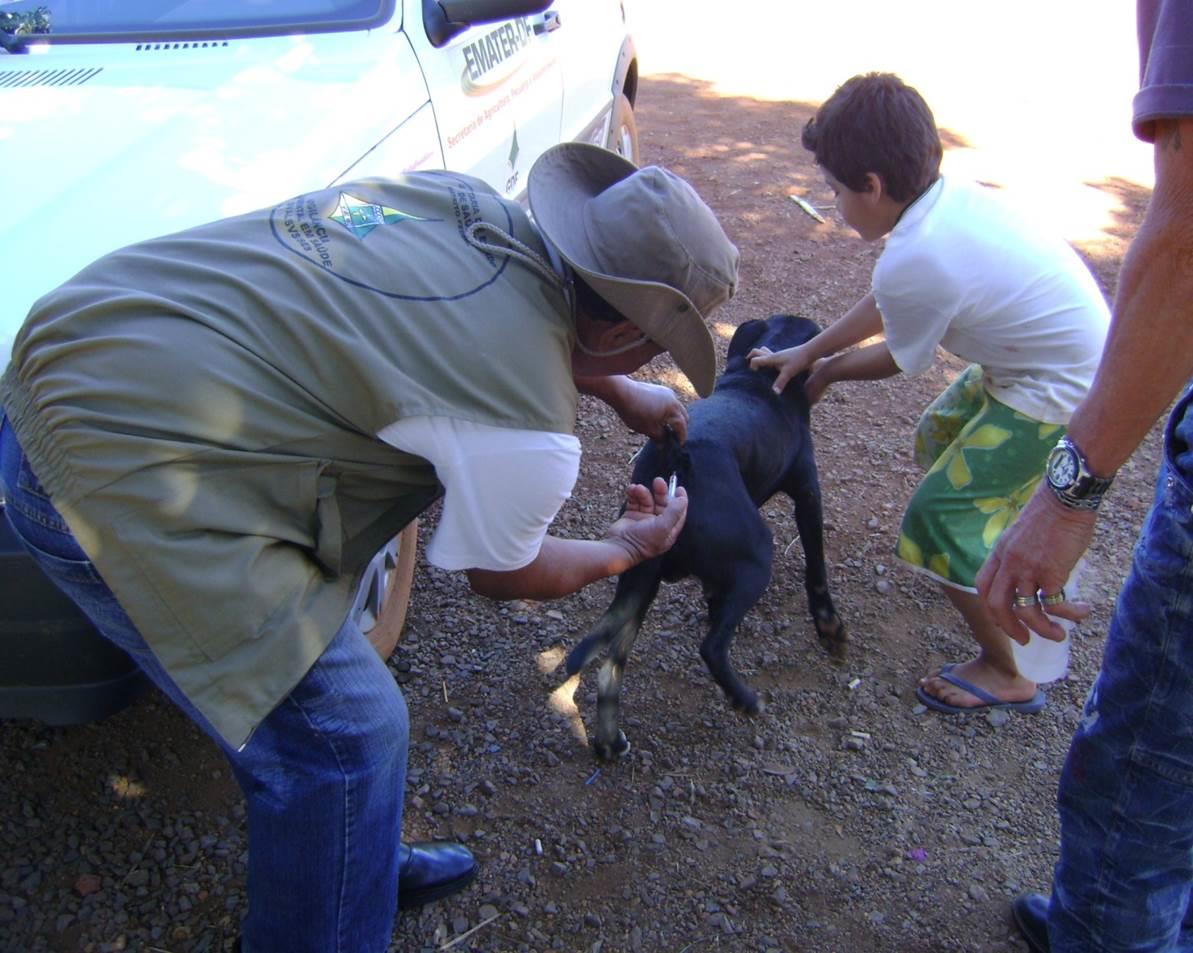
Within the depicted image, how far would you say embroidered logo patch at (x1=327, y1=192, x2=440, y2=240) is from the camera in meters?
1.81

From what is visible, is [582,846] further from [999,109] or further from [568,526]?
[999,109]

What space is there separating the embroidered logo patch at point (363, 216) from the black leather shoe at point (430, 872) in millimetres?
1454

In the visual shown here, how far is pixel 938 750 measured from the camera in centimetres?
302

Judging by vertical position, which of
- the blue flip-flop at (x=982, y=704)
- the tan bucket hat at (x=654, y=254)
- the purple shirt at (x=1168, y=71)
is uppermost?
the purple shirt at (x=1168, y=71)

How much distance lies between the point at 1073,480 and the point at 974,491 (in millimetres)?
1238

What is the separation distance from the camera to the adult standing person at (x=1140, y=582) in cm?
149

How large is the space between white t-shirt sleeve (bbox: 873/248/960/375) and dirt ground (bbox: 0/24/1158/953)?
1.04 metres

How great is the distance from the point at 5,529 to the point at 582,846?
155 centimetres

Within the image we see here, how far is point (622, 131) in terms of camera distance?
5254mm

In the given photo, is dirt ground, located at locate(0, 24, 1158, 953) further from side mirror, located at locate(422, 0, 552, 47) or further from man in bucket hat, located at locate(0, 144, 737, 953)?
side mirror, located at locate(422, 0, 552, 47)

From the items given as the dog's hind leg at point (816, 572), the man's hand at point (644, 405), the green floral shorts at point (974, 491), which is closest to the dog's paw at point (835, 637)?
the dog's hind leg at point (816, 572)

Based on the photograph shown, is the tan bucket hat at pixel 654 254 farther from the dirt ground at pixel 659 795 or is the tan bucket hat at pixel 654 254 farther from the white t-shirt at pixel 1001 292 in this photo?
the dirt ground at pixel 659 795

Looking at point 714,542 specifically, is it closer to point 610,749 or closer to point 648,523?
Result: point 648,523

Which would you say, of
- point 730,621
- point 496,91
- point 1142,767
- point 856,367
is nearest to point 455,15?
point 496,91
